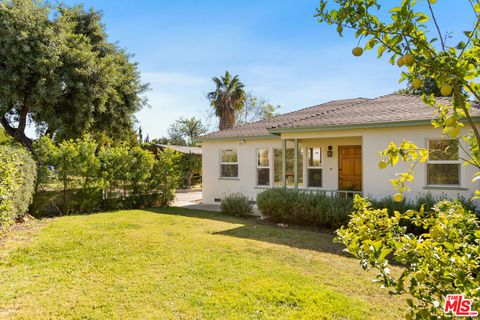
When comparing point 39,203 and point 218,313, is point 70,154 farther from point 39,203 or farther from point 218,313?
point 218,313

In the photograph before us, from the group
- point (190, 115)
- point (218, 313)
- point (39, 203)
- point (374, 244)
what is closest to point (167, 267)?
point (218, 313)

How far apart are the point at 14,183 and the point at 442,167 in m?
11.0

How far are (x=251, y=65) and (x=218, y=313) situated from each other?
89.8ft

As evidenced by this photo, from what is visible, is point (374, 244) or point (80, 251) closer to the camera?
point (374, 244)

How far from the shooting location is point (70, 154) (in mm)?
11727

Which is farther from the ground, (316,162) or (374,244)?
(316,162)

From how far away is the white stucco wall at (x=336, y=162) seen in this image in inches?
370

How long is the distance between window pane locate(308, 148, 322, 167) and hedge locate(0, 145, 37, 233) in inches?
397

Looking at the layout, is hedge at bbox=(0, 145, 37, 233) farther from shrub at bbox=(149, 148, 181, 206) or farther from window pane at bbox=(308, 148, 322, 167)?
window pane at bbox=(308, 148, 322, 167)

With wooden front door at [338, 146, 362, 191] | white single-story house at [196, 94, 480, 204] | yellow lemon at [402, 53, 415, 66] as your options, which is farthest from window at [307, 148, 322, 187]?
yellow lemon at [402, 53, 415, 66]

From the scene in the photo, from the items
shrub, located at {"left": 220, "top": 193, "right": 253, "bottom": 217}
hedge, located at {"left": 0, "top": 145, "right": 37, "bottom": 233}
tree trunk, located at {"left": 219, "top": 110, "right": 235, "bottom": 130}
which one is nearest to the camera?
hedge, located at {"left": 0, "top": 145, "right": 37, "bottom": 233}

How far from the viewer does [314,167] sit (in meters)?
13.4

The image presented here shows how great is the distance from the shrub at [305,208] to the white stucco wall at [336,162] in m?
1.38

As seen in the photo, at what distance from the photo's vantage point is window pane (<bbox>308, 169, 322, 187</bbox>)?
43.8ft
